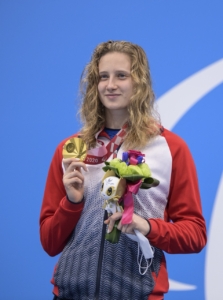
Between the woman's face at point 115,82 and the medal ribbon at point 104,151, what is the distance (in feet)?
0.25

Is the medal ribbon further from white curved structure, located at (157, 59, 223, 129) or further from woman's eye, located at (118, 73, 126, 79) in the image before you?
white curved structure, located at (157, 59, 223, 129)

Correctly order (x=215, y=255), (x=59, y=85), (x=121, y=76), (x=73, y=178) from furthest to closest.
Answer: (x=59, y=85), (x=215, y=255), (x=121, y=76), (x=73, y=178)

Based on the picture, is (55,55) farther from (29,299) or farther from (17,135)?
(29,299)

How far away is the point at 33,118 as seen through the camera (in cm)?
280

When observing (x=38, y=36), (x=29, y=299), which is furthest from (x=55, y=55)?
(x=29, y=299)

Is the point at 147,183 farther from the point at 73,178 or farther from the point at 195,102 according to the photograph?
the point at 195,102

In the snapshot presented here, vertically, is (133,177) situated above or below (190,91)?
below

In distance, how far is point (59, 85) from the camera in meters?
2.79

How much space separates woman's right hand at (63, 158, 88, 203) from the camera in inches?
64.3

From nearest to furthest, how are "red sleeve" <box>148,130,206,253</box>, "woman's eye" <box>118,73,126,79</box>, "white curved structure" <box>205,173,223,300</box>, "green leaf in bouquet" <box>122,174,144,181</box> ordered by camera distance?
"green leaf in bouquet" <box>122,174,144,181</box> < "red sleeve" <box>148,130,206,253</box> < "woman's eye" <box>118,73,126,79</box> < "white curved structure" <box>205,173,223,300</box>

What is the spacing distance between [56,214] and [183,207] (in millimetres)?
332

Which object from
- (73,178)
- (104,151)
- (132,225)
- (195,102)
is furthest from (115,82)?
(195,102)

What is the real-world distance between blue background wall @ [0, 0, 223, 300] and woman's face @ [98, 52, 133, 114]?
897 millimetres

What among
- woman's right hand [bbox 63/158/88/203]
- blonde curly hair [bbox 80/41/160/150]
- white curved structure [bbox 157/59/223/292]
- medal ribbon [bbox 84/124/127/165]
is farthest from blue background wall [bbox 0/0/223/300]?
woman's right hand [bbox 63/158/88/203]
